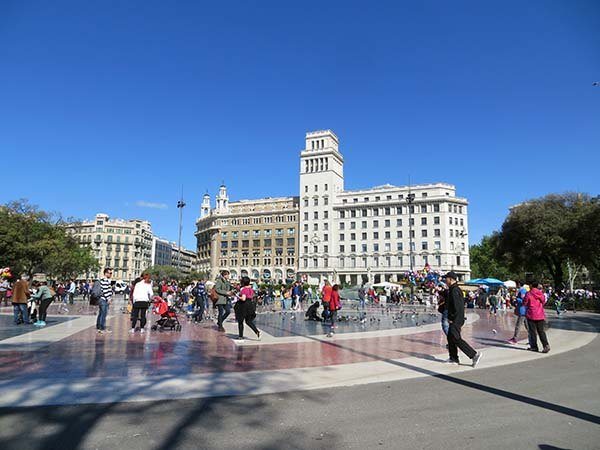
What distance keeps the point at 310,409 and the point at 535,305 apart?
7380mm

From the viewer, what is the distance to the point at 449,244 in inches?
3327

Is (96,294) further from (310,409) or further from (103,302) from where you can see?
(310,409)

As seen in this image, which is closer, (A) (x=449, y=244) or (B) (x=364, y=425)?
(B) (x=364, y=425)

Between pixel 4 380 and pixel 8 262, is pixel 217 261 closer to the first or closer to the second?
pixel 8 262

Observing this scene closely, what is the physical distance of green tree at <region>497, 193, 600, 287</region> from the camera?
35.2 m

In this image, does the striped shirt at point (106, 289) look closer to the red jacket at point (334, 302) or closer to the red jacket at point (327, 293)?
the red jacket at point (334, 302)

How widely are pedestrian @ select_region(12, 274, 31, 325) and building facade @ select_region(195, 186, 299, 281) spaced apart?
273 feet

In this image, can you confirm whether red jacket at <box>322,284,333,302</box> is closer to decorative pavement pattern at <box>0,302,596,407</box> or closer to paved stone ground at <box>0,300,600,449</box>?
decorative pavement pattern at <box>0,302,596,407</box>

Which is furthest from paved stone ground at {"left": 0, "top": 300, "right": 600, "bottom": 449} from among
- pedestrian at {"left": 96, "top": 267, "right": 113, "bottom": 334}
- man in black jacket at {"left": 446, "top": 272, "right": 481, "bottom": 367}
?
pedestrian at {"left": 96, "top": 267, "right": 113, "bottom": 334}

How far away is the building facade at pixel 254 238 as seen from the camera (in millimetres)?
101812

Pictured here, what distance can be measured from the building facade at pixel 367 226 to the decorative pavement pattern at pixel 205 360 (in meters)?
71.0

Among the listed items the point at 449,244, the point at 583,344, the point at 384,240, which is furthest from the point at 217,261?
the point at 583,344

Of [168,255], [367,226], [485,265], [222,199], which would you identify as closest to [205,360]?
[367,226]

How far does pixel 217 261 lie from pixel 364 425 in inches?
4277
